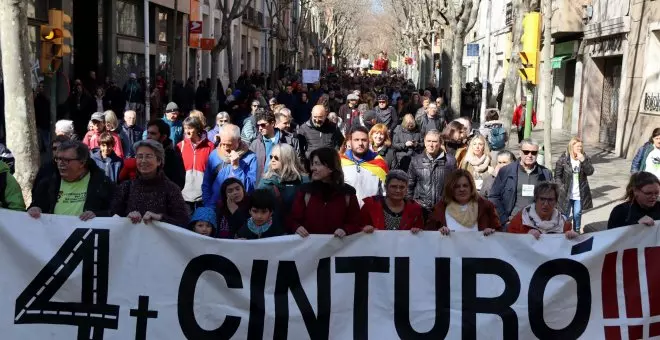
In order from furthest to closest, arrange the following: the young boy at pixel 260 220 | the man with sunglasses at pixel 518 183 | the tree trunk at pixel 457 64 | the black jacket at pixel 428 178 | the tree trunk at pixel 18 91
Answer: the tree trunk at pixel 457 64 → the tree trunk at pixel 18 91 → the black jacket at pixel 428 178 → the man with sunglasses at pixel 518 183 → the young boy at pixel 260 220

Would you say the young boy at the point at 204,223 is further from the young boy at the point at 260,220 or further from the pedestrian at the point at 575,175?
the pedestrian at the point at 575,175

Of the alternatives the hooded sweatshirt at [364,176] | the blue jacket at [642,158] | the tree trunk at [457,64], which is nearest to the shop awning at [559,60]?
the tree trunk at [457,64]

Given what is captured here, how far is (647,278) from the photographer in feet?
18.9

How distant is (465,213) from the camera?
22.2ft

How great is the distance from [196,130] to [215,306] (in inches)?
144

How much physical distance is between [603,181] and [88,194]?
12496mm

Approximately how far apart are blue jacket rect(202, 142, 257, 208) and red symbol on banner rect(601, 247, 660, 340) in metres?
3.35

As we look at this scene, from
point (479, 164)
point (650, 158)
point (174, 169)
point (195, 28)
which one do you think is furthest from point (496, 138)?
point (195, 28)

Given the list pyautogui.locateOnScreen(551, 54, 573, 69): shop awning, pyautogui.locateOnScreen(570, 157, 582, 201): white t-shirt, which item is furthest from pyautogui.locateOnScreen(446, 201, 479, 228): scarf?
pyautogui.locateOnScreen(551, 54, 573, 69): shop awning

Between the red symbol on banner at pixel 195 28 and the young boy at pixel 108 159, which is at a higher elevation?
the red symbol on banner at pixel 195 28

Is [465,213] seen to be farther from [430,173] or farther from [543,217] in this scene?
[430,173]

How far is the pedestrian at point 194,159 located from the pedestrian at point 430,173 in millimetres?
1969

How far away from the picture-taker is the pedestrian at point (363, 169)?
27.3 feet

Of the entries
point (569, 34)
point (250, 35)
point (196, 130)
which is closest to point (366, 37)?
point (250, 35)
